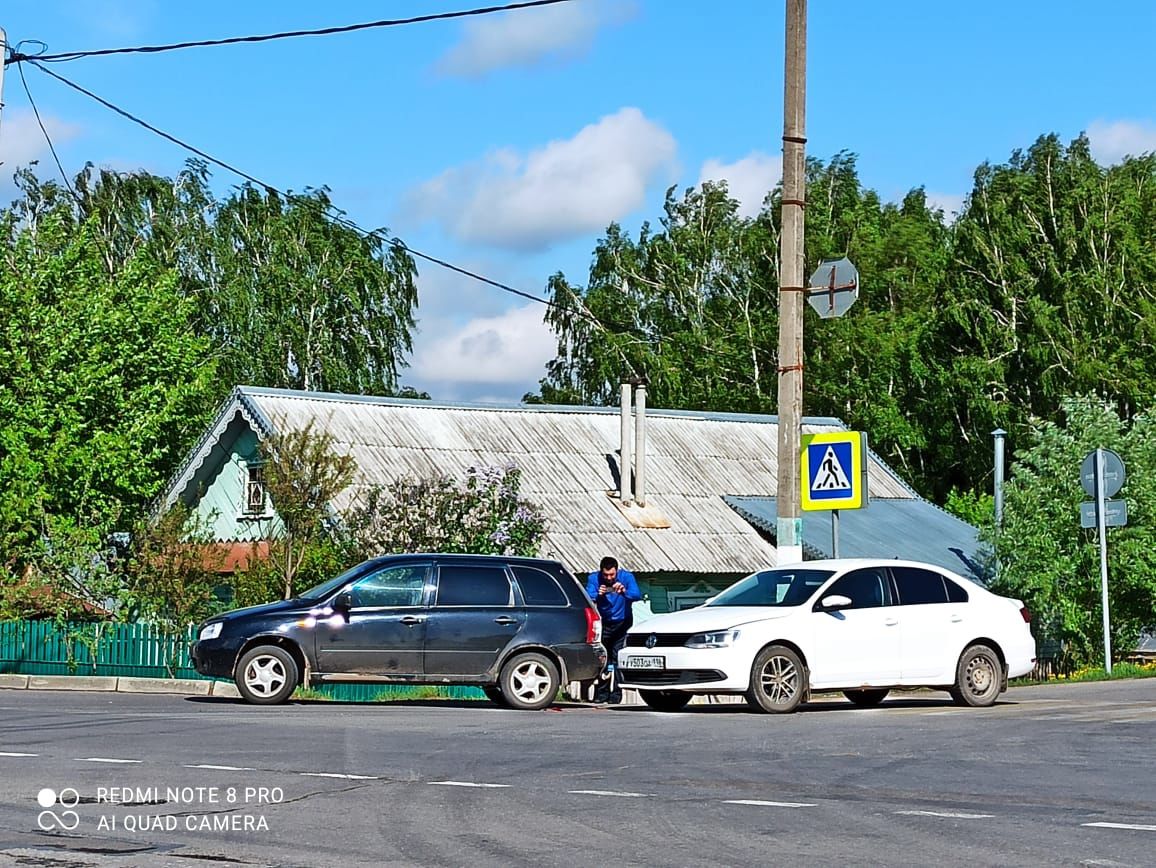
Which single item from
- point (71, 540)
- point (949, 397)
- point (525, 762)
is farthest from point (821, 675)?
point (949, 397)

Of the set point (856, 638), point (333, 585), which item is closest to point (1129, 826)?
point (856, 638)

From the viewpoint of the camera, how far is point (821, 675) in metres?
17.6

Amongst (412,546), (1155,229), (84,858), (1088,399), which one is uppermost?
(1155,229)

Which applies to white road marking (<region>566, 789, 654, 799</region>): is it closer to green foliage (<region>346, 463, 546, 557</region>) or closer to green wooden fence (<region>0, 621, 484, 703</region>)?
green wooden fence (<region>0, 621, 484, 703</region>)

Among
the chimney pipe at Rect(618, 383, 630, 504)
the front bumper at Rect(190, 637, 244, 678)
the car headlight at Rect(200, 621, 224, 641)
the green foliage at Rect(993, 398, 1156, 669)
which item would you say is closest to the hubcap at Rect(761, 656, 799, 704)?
the front bumper at Rect(190, 637, 244, 678)

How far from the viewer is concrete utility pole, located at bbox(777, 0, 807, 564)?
19.8 m

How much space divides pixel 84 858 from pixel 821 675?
10.9 metres

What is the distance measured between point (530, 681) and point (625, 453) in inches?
596

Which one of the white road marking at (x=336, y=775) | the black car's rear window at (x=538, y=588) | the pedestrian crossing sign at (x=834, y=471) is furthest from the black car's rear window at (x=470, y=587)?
the white road marking at (x=336, y=775)

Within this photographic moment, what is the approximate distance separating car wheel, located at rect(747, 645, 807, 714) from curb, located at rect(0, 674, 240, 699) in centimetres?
733

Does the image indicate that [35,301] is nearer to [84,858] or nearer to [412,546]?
[412,546]

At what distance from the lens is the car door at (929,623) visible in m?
18.1

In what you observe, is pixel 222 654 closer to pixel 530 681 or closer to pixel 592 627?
pixel 530 681

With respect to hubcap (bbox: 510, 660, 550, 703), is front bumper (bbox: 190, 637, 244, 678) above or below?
above
